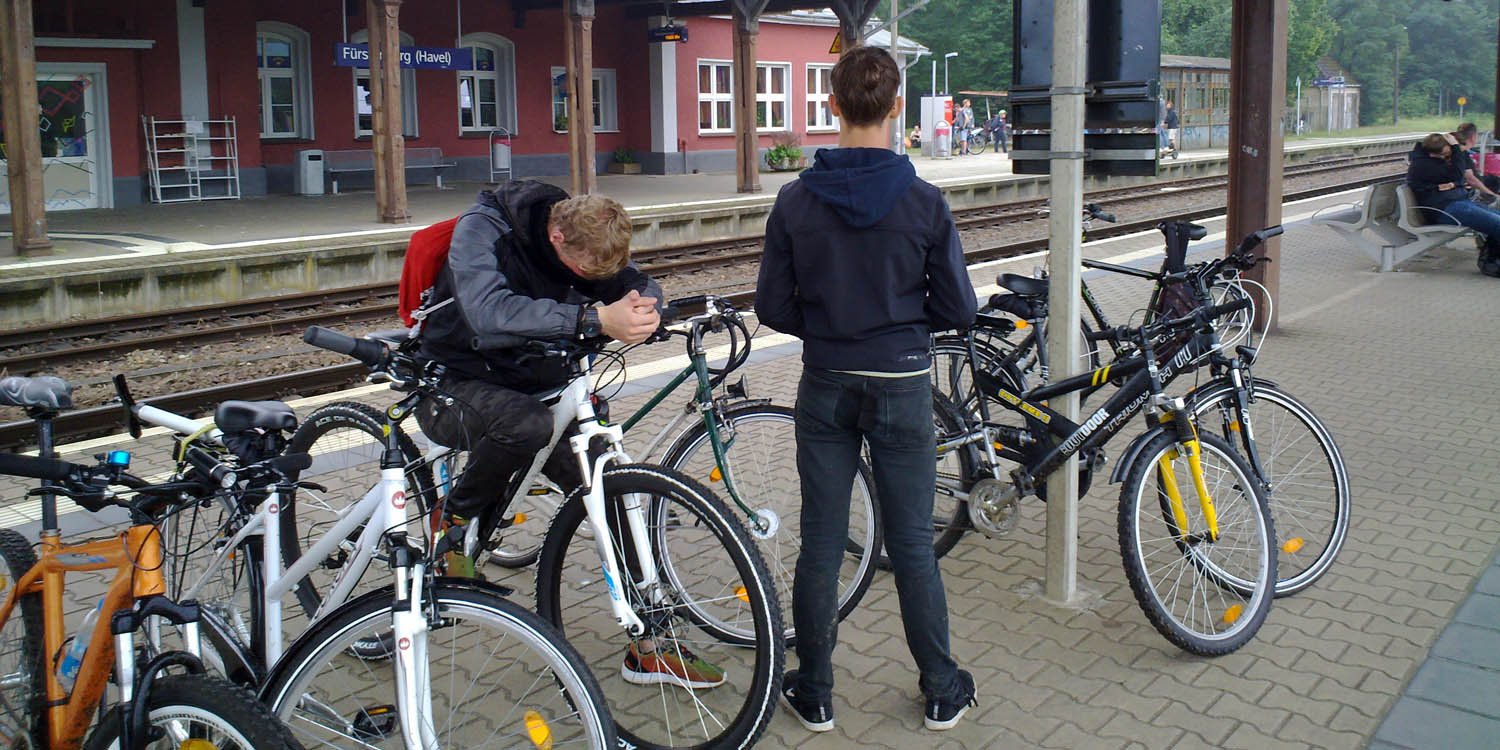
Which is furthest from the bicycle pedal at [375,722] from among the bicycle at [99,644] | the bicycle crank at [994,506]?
the bicycle crank at [994,506]

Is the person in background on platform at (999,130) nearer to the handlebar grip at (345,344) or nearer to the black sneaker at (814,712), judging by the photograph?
the black sneaker at (814,712)

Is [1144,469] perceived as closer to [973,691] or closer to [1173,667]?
[1173,667]

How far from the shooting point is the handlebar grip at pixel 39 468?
2.82 meters

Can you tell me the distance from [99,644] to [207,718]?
0.53 meters

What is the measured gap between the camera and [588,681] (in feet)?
9.52

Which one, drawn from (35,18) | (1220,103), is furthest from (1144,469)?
(1220,103)

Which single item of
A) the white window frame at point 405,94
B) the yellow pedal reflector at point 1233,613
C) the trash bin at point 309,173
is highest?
the white window frame at point 405,94

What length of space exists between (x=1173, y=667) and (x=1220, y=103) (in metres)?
48.7

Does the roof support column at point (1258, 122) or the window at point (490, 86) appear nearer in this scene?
the roof support column at point (1258, 122)

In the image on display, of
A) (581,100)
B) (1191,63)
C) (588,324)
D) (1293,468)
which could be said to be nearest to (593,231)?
(588,324)

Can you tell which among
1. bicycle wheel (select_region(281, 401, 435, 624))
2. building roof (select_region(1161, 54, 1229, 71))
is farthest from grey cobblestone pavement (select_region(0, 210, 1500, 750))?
building roof (select_region(1161, 54, 1229, 71))

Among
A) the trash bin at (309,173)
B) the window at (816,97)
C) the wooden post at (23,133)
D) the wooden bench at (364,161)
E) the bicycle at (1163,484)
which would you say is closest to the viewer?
the bicycle at (1163,484)

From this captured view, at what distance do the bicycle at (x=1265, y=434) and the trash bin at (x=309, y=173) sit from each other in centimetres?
2067

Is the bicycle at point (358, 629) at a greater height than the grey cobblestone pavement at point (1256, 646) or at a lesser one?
greater
